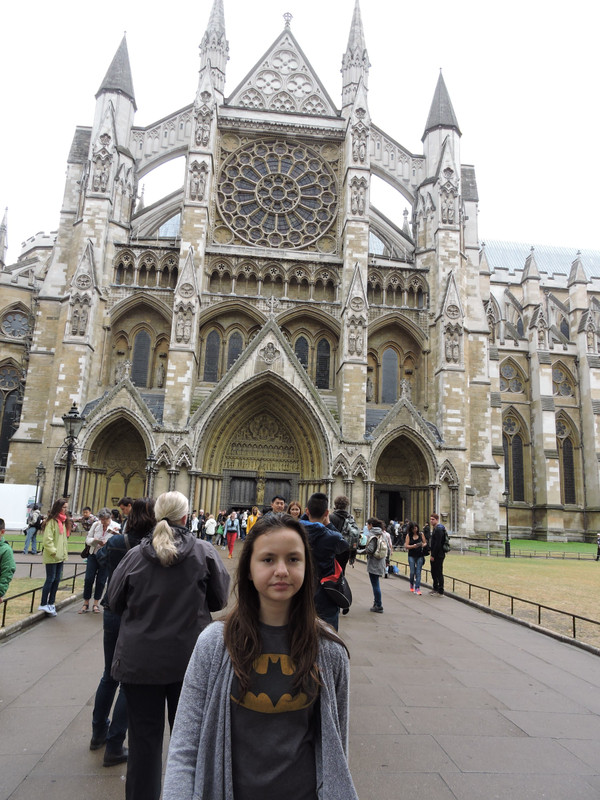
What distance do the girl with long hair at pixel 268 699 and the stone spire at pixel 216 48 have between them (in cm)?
3116

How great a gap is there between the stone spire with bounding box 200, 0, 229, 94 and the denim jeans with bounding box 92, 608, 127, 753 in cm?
2985

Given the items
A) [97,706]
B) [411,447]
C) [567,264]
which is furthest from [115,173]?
[567,264]

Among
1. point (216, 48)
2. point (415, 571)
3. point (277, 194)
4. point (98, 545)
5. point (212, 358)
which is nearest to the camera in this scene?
point (98, 545)

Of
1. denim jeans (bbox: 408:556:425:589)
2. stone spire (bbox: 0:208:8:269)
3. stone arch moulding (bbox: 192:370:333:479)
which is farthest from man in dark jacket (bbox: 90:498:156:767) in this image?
stone spire (bbox: 0:208:8:269)

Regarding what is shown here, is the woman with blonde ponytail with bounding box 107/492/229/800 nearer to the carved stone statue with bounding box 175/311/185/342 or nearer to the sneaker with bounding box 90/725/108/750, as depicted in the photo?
the sneaker with bounding box 90/725/108/750

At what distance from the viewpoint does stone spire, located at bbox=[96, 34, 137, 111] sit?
90.3 ft

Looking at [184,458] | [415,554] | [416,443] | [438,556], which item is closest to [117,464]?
[184,458]

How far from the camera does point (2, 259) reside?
34375mm

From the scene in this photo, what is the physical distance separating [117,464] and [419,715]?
22406 millimetres

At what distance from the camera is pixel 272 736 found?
193 cm

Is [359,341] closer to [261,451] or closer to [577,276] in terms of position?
[261,451]

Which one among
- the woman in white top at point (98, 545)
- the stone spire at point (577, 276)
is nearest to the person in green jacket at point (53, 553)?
the woman in white top at point (98, 545)

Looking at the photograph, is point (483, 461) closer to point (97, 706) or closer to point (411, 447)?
point (411, 447)

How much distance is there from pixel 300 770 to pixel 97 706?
2.70 m
